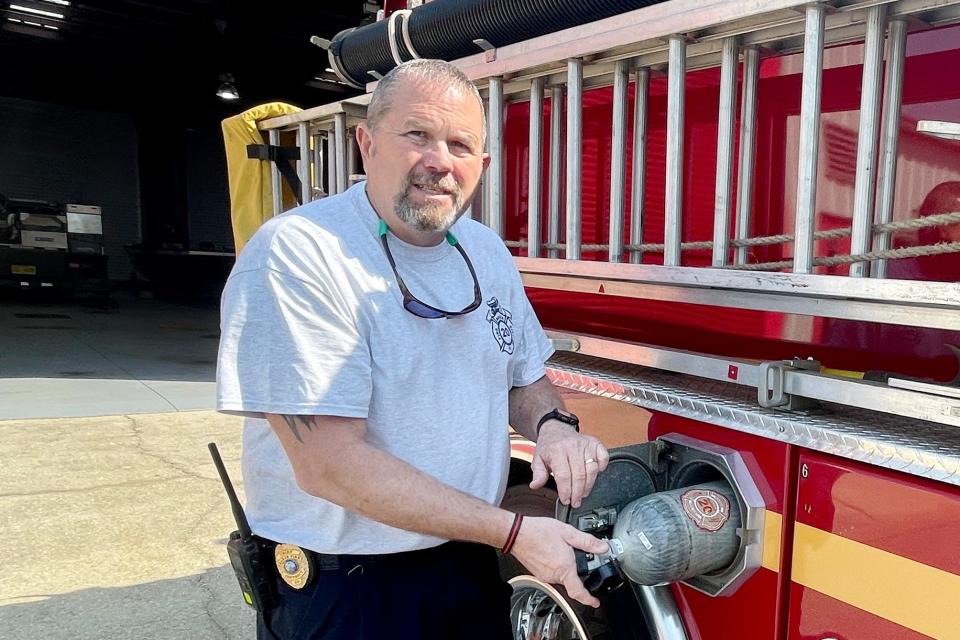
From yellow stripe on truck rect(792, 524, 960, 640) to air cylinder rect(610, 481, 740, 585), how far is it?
130mm

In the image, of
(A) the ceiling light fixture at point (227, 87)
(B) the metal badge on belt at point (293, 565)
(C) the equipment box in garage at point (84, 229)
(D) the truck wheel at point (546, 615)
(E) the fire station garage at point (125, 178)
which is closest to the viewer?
(B) the metal badge on belt at point (293, 565)

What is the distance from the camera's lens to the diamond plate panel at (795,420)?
3.90 feet

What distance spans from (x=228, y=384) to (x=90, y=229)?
16.8 m

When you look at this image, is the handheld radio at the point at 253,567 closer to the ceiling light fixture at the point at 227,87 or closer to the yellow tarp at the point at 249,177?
the yellow tarp at the point at 249,177

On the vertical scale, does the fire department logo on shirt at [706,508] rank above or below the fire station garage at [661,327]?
below

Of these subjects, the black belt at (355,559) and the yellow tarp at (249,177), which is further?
the yellow tarp at (249,177)

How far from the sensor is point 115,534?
3.70 metres

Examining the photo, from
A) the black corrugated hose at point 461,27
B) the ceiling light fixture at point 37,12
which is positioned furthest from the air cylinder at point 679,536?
the ceiling light fixture at point 37,12

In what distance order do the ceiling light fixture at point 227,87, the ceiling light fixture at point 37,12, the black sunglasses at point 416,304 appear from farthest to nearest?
1. the ceiling light fixture at point 227,87
2. the ceiling light fixture at point 37,12
3. the black sunglasses at point 416,304

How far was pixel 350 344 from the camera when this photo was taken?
4.00ft

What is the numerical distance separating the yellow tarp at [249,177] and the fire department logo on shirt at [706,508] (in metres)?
1.98

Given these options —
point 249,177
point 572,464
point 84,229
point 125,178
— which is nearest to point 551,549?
point 572,464

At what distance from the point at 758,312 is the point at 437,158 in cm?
67

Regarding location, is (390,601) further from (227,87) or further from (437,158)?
(227,87)
